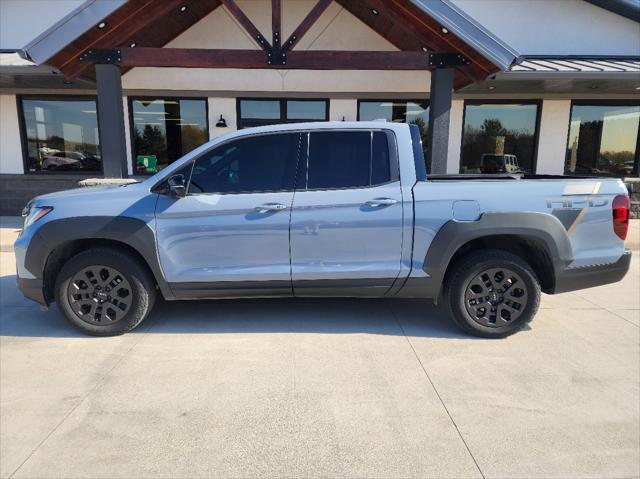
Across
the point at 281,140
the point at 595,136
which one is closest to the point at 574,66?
the point at 595,136

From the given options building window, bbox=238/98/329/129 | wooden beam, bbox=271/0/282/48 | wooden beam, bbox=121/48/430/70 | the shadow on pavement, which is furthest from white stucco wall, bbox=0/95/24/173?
wooden beam, bbox=271/0/282/48

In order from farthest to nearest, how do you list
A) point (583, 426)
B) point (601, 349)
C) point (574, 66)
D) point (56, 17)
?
point (56, 17) → point (574, 66) → point (601, 349) → point (583, 426)

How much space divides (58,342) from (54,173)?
8587 mm

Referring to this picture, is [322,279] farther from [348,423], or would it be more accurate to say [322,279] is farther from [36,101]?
[36,101]

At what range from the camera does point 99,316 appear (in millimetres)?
4020

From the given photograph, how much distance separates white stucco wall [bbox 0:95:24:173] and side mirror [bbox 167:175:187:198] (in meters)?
9.43

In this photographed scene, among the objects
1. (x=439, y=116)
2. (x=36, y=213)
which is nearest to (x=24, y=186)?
(x=36, y=213)

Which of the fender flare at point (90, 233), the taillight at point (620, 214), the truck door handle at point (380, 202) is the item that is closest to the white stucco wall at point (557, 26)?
the taillight at point (620, 214)

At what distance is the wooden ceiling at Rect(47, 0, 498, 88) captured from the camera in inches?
283

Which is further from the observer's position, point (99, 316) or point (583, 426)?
point (99, 316)

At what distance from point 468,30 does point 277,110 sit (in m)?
5.32

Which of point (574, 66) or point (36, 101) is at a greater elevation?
point (574, 66)

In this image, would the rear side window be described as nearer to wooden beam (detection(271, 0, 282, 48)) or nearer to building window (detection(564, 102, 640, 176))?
wooden beam (detection(271, 0, 282, 48))

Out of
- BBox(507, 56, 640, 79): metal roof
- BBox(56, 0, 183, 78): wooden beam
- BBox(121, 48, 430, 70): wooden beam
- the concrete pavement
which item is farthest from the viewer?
BBox(507, 56, 640, 79): metal roof
